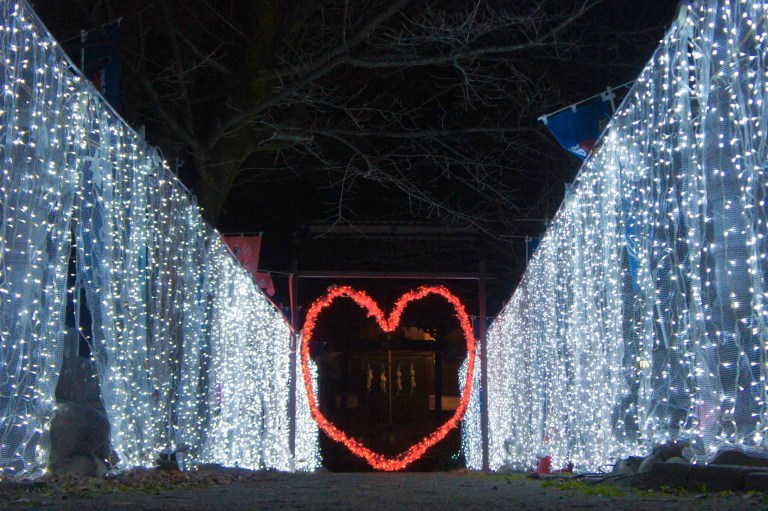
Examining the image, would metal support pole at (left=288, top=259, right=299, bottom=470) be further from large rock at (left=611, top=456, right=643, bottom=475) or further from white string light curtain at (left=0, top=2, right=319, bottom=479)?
large rock at (left=611, top=456, right=643, bottom=475)

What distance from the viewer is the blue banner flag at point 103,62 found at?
9.43m

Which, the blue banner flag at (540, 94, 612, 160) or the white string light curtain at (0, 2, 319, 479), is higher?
the blue banner flag at (540, 94, 612, 160)

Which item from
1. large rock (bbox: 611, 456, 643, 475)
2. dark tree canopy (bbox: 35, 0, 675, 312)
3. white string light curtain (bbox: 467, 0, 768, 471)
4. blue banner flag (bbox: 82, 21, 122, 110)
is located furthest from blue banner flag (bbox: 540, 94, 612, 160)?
blue banner flag (bbox: 82, 21, 122, 110)

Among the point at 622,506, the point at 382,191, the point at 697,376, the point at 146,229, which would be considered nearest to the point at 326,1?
the point at 146,229

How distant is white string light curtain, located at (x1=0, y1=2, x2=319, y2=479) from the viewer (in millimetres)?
6160

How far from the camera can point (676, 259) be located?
21.8 feet

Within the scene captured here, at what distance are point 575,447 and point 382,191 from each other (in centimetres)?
1276

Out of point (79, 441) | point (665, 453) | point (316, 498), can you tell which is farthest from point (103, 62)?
point (665, 453)

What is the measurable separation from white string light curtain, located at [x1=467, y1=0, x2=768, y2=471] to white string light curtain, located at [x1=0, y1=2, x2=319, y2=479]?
13.1 ft

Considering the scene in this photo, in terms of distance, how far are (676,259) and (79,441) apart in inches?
202

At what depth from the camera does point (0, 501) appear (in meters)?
5.12

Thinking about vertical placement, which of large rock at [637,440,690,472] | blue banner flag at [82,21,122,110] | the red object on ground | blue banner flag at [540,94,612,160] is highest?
blue banner flag at [82,21,122,110]

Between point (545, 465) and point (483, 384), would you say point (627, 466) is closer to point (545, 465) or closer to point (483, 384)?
point (545, 465)

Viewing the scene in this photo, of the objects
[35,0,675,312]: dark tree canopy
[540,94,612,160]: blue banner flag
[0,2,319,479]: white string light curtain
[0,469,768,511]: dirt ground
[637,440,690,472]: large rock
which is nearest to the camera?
[0,469,768,511]: dirt ground
